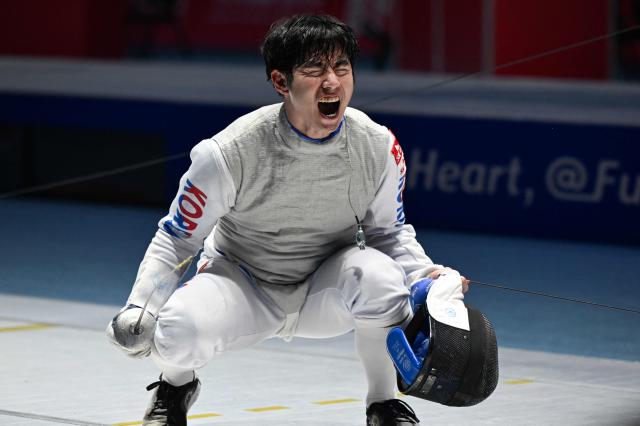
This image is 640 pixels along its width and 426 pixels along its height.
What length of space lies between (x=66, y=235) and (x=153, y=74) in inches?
166

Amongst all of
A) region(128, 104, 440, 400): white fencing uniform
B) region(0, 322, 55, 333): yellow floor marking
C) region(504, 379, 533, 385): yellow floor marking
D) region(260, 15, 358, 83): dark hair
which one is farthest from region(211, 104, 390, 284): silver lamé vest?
region(0, 322, 55, 333): yellow floor marking

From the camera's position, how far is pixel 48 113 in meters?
7.33

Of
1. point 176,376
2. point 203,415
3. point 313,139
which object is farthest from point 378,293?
point 203,415

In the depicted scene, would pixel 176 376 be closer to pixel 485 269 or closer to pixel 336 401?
pixel 336 401

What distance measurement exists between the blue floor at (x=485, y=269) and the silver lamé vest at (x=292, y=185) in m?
1.57

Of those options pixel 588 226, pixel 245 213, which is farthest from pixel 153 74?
pixel 245 213

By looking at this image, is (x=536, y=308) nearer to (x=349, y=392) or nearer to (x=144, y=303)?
(x=349, y=392)

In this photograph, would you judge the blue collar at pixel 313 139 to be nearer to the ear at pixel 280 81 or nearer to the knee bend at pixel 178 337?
the ear at pixel 280 81

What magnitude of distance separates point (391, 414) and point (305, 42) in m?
0.77

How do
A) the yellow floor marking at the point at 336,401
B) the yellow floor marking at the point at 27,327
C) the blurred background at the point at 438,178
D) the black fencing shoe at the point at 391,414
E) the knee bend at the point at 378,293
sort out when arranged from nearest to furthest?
the knee bend at the point at 378,293 → the black fencing shoe at the point at 391,414 → the yellow floor marking at the point at 336,401 → the yellow floor marking at the point at 27,327 → the blurred background at the point at 438,178

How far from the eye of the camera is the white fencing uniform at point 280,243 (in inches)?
103

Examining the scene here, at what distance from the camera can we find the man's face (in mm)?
2625

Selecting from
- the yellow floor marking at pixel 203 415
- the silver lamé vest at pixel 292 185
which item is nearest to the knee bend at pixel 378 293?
the silver lamé vest at pixel 292 185

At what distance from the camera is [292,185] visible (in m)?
2.70
